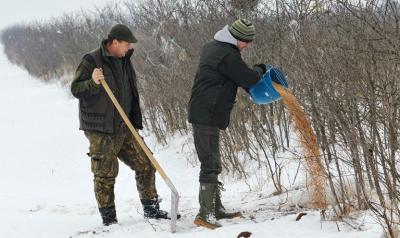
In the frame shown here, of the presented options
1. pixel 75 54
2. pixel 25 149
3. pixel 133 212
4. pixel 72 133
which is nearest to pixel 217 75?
pixel 133 212

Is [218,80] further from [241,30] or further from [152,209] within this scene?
[152,209]

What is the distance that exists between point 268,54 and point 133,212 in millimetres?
2763

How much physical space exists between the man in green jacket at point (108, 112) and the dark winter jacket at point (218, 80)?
695 mm

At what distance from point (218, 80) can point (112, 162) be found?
1189 mm

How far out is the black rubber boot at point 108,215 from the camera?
4.61m

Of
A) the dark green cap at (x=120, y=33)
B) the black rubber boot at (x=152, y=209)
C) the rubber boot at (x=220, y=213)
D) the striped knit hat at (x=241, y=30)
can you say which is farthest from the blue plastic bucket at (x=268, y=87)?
the black rubber boot at (x=152, y=209)

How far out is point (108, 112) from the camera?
442 cm

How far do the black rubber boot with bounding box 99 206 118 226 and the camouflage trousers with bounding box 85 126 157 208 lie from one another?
4cm

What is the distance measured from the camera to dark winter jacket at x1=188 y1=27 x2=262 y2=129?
399cm

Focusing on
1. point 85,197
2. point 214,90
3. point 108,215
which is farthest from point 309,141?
point 85,197

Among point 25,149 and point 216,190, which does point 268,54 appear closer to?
point 216,190

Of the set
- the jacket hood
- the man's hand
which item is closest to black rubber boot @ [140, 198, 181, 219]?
the man's hand

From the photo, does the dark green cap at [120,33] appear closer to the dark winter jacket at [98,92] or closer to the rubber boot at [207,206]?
the dark winter jacket at [98,92]

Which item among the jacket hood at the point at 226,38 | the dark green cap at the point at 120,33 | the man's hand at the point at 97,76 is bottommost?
the man's hand at the point at 97,76
